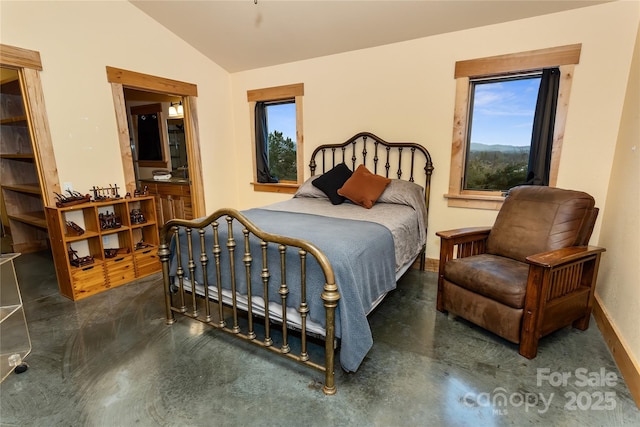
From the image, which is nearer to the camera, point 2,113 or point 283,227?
point 283,227

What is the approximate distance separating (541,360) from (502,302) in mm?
404

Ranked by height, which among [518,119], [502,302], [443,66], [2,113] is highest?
[443,66]

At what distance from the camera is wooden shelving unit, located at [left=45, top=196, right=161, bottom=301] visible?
286 cm

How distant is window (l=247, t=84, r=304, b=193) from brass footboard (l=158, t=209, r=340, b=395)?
2.24 meters

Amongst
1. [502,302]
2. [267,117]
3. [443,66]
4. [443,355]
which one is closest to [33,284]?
[267,117]

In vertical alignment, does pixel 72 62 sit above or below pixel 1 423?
above

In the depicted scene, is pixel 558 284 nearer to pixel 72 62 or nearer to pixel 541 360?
pixel 541 360

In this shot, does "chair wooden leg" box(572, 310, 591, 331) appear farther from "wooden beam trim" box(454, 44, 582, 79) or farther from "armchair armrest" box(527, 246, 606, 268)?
"wooden beam trim" box(454, 44, 582, 79)

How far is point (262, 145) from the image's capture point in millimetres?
4578

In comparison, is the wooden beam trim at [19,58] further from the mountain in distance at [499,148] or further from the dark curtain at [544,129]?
the dark curtain at [544,129]

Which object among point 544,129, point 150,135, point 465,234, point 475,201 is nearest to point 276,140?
point 150,135

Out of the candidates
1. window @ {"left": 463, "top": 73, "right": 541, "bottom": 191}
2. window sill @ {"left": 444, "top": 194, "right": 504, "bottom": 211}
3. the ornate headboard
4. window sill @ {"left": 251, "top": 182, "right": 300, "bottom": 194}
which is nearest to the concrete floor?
window sill @ {"left": 444, "top": 194, "right": 504, "bottom": 211}

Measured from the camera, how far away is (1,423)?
1580 millimetres

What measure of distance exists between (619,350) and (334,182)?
2590 mm
